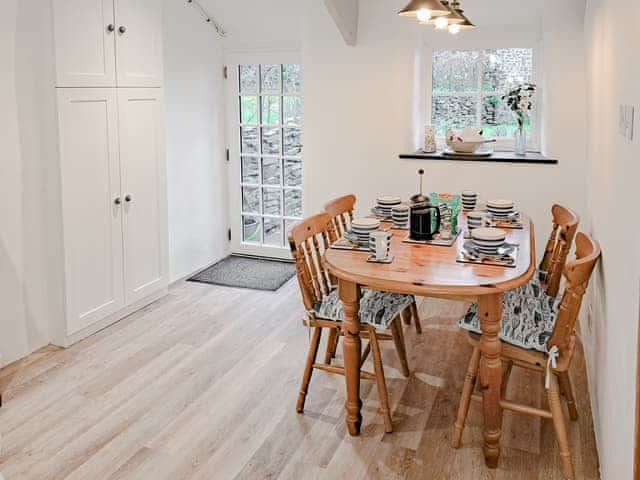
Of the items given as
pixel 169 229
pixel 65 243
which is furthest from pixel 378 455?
pixel 169 229

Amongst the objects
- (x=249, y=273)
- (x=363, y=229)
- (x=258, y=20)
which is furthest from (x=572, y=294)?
(x=258, y=20)

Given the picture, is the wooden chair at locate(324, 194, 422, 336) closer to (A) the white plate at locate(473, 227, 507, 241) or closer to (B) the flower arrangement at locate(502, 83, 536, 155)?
(A) the white plate at locate(473, 227, 507, 241)

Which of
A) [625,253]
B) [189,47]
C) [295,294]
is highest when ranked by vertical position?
[189,47]

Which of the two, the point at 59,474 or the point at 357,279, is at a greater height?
the point at 357,279

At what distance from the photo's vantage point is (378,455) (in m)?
2.84

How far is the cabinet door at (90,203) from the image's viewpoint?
377 cm

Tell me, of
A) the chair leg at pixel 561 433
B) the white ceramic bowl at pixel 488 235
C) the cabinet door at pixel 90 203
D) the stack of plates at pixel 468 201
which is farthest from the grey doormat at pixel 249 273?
the chair leg at pixel 561 433

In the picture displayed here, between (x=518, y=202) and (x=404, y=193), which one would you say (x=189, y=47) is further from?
(x=518, y=202)

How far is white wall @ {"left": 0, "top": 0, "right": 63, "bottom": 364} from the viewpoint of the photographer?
139 inches

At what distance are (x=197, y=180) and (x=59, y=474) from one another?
299 cm

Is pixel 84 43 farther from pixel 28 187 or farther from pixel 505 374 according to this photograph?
pixel 505 374

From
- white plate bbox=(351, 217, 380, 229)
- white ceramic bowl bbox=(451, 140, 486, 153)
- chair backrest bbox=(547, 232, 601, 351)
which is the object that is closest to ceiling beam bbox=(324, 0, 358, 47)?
white ceramic bowl bbox=(451, 140, 486, 153)

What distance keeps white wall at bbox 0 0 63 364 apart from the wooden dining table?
1746 mm

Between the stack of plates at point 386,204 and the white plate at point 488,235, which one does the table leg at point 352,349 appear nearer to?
the white plate at point 488,235
